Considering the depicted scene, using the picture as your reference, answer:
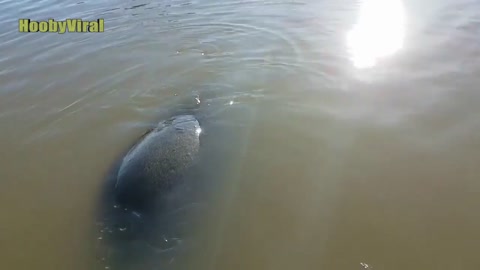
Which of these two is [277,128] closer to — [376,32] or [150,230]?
[150,230]

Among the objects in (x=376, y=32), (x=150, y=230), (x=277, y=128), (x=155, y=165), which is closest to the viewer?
(x=150, y=230)

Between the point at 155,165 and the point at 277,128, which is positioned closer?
the point at 155,165

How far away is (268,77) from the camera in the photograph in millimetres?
7816

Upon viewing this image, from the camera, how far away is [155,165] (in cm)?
493

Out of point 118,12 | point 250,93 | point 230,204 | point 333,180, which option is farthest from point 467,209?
point 118,12

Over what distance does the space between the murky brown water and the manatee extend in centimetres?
38

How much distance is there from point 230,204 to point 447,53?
18.6 ft

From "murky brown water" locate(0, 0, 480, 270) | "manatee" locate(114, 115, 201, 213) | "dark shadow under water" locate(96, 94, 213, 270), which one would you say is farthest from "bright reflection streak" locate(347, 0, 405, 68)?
"dark shadow under water" locate(96, 94, 213, 270)

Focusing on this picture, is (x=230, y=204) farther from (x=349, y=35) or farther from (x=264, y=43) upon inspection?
(x=349, y=35)

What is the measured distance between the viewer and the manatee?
462cm

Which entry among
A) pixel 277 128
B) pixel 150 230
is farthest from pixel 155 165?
pixel 277 128

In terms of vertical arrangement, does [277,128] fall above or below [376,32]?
below

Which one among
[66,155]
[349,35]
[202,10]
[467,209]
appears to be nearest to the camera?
[467,209]

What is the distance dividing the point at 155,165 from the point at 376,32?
6.52 m
